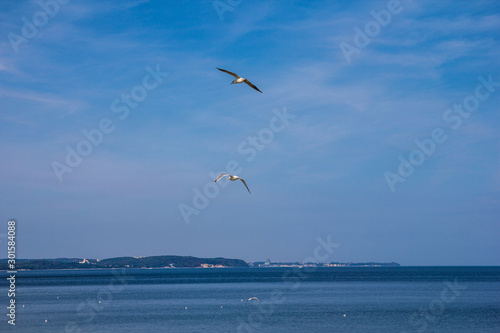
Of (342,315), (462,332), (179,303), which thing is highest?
(179,303)

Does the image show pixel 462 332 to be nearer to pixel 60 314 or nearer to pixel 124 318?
pixel 124 318

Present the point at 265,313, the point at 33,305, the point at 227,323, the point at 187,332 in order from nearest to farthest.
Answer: the point at 187,332 < the point at 227,323 < the point at 265,313 < the point at 33,305

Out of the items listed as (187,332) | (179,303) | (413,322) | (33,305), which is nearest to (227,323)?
(187,332)

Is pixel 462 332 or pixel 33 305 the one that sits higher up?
pixel 33 305

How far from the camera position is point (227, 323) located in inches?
2192

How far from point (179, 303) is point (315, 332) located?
3247 cm

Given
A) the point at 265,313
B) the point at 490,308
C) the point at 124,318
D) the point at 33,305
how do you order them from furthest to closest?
the point at 33,305 < the point at 490,308 < the point at 265,313 < the point at 124,318

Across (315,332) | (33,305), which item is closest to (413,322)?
(315,332)

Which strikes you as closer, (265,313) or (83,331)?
(83,331)

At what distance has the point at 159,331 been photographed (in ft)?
166

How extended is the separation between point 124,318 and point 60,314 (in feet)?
28.3

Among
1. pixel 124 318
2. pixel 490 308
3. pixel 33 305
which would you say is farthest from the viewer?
pixel 33 305

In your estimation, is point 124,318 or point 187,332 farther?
point 124,318

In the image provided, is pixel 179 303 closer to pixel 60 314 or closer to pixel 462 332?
pixel 60 314
